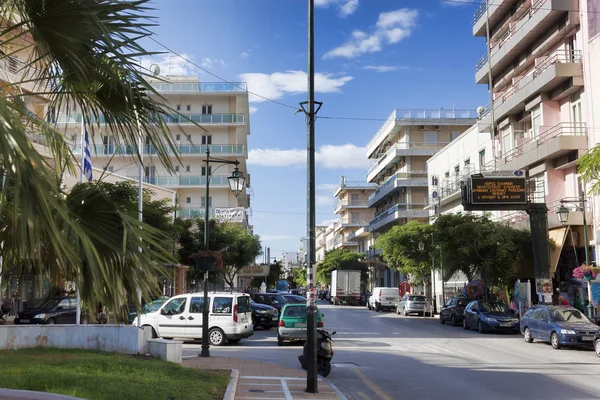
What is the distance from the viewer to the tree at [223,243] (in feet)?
136

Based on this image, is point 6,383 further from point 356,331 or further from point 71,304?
point 356,331

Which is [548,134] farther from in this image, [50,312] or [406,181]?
[406,181]

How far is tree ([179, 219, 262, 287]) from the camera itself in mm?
41469

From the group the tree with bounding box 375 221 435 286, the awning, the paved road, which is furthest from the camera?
the tree with bounding box 375 221 435 286

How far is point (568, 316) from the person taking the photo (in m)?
21.5

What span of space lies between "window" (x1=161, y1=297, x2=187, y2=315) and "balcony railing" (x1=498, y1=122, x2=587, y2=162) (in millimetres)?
19830

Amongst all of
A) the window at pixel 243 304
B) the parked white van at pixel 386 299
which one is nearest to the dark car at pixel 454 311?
the window at pixel 243 304

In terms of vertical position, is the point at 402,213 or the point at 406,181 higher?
the point at 406,181

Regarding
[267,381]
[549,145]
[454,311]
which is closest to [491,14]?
[549,145]

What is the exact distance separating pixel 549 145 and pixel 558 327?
1329cm

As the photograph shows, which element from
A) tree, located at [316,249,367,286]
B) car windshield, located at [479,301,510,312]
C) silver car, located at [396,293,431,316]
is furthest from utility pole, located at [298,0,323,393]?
tree, located at [316,249,367,286]

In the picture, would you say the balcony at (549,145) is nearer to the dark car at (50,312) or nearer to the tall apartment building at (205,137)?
the dark car at (50,312)

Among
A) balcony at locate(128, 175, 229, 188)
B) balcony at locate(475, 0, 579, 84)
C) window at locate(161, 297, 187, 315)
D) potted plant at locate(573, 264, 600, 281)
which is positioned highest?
balcony at locate(475, 0, 579, 84)

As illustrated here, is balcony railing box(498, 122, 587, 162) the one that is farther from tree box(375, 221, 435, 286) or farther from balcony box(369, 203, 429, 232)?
balcony box(369, 203, 429, 232)
